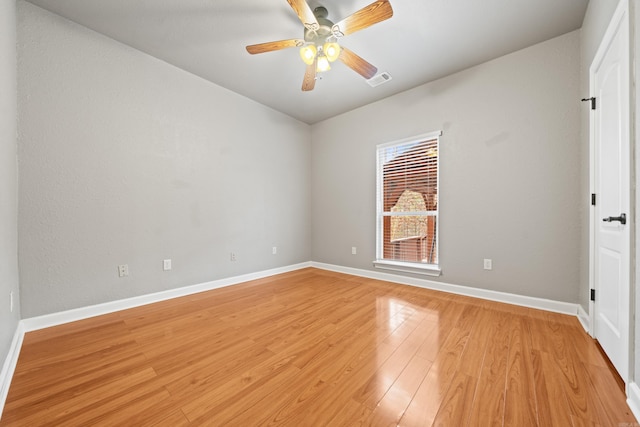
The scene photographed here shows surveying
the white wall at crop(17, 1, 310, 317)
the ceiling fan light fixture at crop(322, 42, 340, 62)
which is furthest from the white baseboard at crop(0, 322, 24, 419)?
the ceiling fan light fixture at crop(322, 42, 340, 62)

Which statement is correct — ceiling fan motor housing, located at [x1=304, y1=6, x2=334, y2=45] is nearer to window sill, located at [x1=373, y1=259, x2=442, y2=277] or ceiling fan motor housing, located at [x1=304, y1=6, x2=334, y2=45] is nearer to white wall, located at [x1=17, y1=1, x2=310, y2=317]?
white wall, located at [x1=17, y1=1, x2=310, y2=317]

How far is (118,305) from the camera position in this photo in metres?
2.57

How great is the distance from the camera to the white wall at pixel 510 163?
2.46 meters

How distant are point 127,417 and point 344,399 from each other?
1068 mm

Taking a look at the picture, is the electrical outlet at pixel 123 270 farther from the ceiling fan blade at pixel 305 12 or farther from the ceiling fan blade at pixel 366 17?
the ceiling fan blade at pixel 366 17

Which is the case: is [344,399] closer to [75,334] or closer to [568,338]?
[568,338]

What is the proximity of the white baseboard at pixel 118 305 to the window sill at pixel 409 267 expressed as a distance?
201 cm

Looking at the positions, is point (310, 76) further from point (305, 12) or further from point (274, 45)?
point (305, 12)

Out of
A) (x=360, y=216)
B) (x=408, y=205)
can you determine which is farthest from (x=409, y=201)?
(x=360, y=216)

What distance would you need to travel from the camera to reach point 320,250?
187 inches

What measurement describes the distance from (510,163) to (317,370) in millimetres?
2926

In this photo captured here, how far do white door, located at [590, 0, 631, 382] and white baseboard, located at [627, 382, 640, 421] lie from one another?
0.23 feet

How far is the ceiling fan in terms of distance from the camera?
1811 millimetres

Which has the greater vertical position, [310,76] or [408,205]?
[310,76]
